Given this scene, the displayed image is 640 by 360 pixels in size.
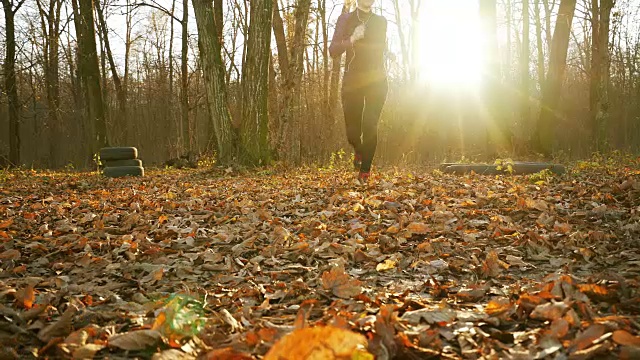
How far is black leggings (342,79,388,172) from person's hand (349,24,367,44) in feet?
1.62

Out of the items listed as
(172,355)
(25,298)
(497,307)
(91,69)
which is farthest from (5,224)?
(91,69)

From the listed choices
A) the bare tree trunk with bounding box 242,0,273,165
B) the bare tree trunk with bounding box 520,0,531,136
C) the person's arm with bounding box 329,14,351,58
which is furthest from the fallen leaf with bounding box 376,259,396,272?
the bare tree trunk with bounding box 520,0,531,136

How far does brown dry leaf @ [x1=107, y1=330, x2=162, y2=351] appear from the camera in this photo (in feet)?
4.96

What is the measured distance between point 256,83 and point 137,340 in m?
8.54

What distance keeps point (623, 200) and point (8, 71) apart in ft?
55.1

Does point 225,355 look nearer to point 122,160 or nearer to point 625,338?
point 625,338

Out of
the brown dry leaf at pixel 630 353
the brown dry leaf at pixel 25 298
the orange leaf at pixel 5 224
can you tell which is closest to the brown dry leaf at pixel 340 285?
the brown dry leaf at pixel 630 353

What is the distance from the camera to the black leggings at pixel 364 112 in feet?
18.6

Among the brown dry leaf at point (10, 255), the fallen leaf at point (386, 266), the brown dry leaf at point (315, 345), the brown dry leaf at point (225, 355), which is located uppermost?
the brown dry leaf at point (315, 345)

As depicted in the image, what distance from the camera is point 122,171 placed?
9.95 m

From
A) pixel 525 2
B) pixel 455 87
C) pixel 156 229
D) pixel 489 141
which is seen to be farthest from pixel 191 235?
pixel 525 2

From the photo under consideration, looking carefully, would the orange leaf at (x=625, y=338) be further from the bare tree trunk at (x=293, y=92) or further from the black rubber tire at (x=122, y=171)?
the black rubber tire at (x=122, y=171)

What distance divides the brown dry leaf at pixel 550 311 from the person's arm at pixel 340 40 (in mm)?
4424

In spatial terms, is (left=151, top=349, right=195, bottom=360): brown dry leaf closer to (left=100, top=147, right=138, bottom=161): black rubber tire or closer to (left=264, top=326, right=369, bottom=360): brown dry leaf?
(left=264, top=326, right=369, bottom=360): brown dry leaf
